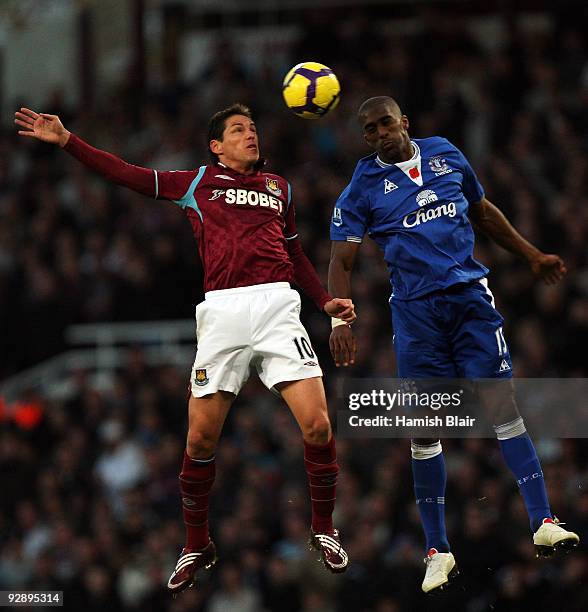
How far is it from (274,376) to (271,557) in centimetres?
532

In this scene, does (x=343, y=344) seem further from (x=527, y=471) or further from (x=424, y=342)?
(x=527, y=471)

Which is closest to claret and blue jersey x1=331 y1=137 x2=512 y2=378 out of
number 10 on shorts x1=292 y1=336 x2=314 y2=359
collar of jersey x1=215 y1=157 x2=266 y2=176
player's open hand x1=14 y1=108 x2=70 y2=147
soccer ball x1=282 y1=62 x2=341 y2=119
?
soccer ball x1=282 y1=62 x2=341 y2=119

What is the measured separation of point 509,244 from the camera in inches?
410

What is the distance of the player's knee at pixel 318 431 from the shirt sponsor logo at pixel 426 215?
1.42 metres

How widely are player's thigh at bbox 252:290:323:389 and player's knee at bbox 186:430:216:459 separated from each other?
529 millimetres

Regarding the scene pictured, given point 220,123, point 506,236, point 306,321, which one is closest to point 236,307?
point 220,123

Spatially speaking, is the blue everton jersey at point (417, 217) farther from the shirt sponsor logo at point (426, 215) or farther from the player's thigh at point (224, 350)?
the player's thigh at point (224, 350)

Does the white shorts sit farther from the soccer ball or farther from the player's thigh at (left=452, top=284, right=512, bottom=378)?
the soccer ball

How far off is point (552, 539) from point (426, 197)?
2.34 m

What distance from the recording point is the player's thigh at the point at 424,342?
976cm

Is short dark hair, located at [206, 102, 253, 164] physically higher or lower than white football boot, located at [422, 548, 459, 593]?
higher

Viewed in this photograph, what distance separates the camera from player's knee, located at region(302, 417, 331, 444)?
9422 millimetres

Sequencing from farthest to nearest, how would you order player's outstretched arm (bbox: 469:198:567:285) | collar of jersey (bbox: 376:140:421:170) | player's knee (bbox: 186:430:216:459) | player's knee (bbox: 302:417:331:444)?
1. player's outstretched arm (bbox: 469:198:567:285)
2. collar of jersey (bbox: 376:140:421:170)
3. player's knee (bbox: 186:430:216:459)
4. player's knee (bbox: 302:417:331:444)

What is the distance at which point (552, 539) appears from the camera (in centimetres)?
939
